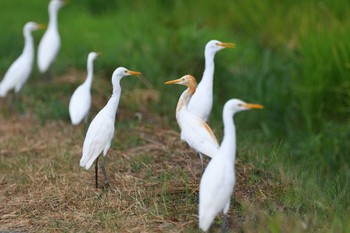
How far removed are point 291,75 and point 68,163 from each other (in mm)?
2831

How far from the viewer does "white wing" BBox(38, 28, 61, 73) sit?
27.6 feet

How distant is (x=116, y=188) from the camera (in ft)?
17.4

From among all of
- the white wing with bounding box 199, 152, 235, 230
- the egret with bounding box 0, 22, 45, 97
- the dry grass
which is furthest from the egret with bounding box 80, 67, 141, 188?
the egret with bounding box 0, 22, 45, 97

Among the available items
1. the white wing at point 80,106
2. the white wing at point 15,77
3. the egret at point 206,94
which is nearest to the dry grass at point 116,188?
the white wing at point 80,106

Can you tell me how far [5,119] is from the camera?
24.9 ft

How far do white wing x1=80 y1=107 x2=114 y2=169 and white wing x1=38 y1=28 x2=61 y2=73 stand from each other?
343 centimetres

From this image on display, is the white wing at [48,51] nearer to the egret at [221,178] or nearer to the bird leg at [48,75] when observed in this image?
the bird leg at [48,75]

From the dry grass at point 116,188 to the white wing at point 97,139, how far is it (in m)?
0.28

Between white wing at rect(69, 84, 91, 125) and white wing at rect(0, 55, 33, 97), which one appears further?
white wing at rect(0, 55, 33, 97)

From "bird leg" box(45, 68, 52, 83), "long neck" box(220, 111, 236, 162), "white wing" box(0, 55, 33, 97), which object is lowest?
"bird leg" box(45, 68, 52, 83)

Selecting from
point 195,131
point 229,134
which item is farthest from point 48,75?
point 229,134

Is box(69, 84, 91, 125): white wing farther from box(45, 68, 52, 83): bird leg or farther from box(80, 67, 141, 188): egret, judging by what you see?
box(45, 68, 52, 83): bird leg

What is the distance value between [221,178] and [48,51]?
481 cm

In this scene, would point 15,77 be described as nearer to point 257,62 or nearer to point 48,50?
point 48,50
